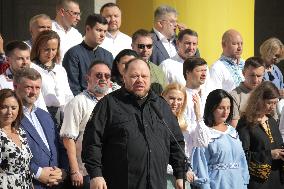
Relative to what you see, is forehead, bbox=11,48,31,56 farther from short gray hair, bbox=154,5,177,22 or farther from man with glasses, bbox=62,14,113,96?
short gray hair, bbox=154,5,177,22

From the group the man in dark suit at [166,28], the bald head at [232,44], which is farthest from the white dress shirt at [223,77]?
the man in dark suit at [166,28]

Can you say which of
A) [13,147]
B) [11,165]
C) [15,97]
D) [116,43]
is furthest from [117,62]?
[11,165]

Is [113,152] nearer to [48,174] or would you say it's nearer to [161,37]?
[48,174]

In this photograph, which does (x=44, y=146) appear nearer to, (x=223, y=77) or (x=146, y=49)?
(x=146, y=49)

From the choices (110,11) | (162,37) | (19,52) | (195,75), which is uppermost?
(110,11)

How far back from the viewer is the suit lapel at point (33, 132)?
9505 millimetres

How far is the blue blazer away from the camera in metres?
9.49

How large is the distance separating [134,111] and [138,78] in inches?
11.0

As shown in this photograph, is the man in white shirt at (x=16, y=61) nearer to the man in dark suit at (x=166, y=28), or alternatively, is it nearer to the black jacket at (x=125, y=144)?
the black jacket at (x=125, y=144)

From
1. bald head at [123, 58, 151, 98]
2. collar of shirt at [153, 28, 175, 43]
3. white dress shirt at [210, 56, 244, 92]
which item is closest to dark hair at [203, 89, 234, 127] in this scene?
white dress shirt at [210, 56, 244, 92]

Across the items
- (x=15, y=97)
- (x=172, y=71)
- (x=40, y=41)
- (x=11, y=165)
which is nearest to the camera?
(x=11, y=165)

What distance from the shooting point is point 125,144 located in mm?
8664

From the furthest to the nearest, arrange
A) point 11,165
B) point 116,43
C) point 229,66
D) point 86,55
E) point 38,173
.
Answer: point 229,66, point 116,43, point 86,55, point 38,173, point 11,165

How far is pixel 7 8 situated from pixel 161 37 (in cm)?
440
